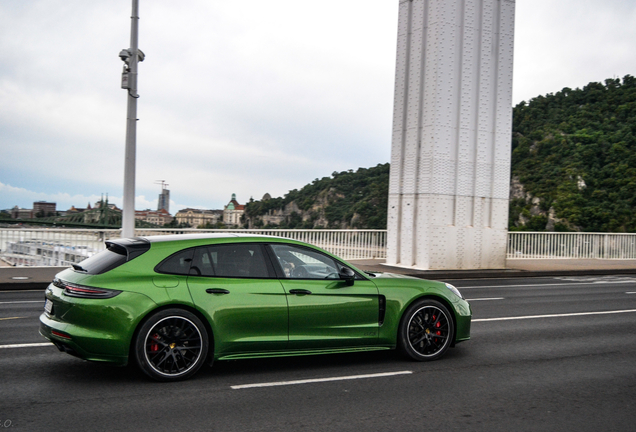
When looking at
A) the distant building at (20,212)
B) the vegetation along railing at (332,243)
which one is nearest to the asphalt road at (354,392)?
the vegetation along railing at (332,243)

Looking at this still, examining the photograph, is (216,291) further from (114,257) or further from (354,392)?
(354,392)

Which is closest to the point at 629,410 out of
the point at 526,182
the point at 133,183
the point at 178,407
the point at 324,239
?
the point at 178,407

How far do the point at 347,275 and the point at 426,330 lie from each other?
1.25 m

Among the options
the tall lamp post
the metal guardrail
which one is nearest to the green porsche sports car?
the tall lamp post

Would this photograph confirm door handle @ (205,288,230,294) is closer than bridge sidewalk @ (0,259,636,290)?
Yes

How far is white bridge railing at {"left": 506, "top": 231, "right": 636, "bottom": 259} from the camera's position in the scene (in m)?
26.3

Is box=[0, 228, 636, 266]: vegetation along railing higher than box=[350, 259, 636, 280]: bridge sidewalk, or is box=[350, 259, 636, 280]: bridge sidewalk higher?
box=[0, 228, 636, 266]: vegetation along railing

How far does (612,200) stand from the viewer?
6259 cm

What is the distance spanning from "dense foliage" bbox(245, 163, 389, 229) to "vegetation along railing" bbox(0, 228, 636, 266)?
73.0 feet

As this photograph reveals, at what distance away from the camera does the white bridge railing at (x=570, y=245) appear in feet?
86.4

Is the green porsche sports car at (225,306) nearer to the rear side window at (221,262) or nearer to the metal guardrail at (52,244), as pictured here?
the rear side window at (221,262)

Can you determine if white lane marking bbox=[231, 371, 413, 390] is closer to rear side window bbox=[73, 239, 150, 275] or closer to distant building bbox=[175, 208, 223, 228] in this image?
rear side window bbox=[73, 239, 150, 275]

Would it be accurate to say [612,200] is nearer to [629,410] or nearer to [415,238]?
[415,238]

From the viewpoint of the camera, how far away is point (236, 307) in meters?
5.89
